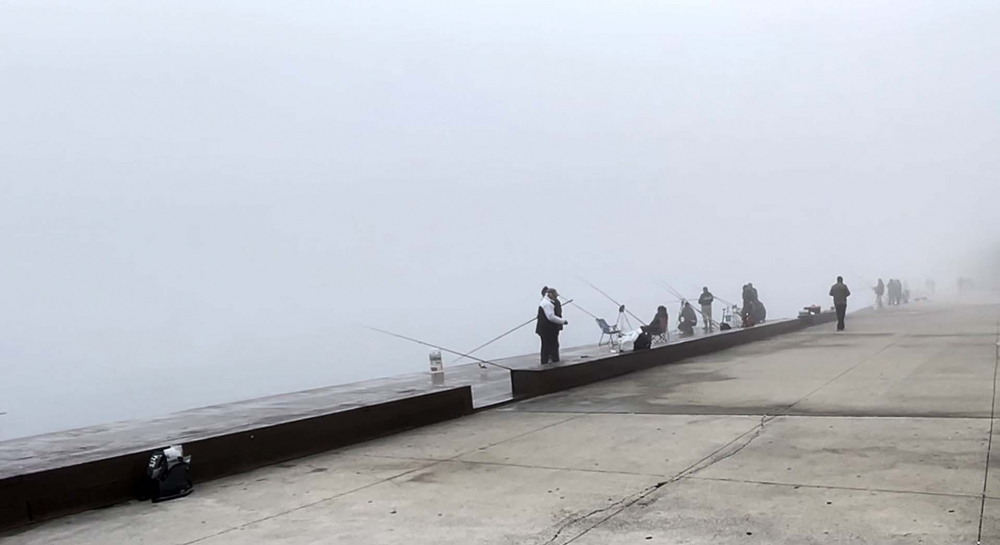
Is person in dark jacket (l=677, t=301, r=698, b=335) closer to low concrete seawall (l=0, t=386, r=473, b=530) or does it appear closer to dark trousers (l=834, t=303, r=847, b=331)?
dark trousers (l=834, t=303, r=847, b=331)

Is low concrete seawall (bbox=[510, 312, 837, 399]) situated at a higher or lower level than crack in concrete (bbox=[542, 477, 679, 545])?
higher

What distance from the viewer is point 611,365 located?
13.9 meters

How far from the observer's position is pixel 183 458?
684 cm

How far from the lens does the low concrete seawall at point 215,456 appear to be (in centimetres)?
613

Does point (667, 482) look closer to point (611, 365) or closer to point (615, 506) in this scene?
point (615, 506)

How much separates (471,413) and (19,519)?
220 inches

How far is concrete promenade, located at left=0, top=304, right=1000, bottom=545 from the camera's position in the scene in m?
5.03

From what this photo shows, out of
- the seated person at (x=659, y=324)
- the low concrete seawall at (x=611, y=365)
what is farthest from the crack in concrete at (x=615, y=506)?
the seated person at (x=659, y=324)

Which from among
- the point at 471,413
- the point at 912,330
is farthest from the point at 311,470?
the point at 912,330

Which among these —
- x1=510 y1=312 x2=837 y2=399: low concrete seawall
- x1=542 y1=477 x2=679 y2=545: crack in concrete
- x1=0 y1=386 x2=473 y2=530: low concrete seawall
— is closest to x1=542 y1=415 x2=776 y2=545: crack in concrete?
x1=542 y1=477 x2=679 y2=545: crack in concrete

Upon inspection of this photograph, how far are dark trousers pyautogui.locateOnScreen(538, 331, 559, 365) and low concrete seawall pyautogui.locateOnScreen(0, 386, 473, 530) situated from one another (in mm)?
3296

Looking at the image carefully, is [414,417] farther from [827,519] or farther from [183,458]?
[827,519]

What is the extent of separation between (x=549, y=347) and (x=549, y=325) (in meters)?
0.42

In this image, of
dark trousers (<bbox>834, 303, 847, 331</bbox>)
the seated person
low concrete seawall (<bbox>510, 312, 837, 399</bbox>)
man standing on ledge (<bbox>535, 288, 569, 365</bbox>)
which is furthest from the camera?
dark trousers (<bbox>834, 303, 847, 331</bbox>)
